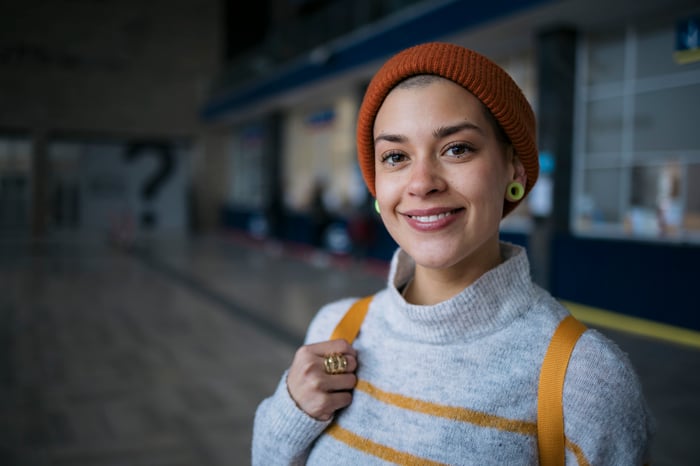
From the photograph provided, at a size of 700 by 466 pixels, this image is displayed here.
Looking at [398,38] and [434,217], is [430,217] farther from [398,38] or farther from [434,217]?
[398,38]

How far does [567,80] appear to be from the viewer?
8.59m

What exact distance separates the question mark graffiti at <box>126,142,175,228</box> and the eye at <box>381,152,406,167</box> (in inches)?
1031

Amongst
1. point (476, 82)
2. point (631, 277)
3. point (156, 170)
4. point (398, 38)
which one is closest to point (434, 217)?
point (476, 82)

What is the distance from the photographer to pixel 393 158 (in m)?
1.17

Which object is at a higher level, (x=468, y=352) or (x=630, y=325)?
(x=468, y=352)

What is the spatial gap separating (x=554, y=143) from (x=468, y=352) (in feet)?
26.2

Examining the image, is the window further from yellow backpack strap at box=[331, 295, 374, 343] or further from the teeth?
the teeth

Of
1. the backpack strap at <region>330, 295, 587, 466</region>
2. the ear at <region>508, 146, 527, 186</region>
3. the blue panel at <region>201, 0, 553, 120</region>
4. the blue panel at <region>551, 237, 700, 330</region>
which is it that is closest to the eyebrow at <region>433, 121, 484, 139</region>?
the ear at <region>508, 146, 527, 186</region>

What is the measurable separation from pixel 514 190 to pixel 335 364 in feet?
1.55

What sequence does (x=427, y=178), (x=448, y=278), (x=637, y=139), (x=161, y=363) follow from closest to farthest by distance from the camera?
(x=427, y=178)
(x=448, y=278)
(x=161, y=363)
(x=637, y=139)

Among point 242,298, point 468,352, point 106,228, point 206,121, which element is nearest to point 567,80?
point 242,298

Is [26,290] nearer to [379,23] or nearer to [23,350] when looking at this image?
[23,350]

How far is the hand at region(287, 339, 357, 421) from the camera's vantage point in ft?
3.97

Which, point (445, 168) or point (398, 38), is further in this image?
point (398, 38)
